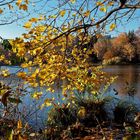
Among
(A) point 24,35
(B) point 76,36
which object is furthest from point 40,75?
(B) point 76,36

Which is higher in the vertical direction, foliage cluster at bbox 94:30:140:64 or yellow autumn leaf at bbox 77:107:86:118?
foliage cluster at bbox 94:30:140:64

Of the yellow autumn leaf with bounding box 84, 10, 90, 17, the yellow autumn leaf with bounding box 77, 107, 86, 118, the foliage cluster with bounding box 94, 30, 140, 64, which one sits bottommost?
the yellow autumn leaf with bounding box 77, 107, 86, 118

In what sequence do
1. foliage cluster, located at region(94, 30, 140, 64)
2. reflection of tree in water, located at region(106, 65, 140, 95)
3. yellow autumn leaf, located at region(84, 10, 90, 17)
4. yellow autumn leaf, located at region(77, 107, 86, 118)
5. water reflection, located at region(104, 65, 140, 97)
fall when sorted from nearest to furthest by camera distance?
yellow autumn leaf, located at region(84, 10, 90, 17)
yellow autumn leaf, located at region(77, 107, 86, 118)
reflection of tree in water, located at region(106, 65, 140, 95)
water reflection, located at region(104, 65, 140, 97)
foliage cluster, located at region(94, 30, 140, 64)

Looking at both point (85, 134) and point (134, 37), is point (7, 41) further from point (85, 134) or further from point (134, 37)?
point (134, 37)

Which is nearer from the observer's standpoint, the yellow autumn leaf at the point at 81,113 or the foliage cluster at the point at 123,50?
the yellow autumn leaf at the point at 81,113

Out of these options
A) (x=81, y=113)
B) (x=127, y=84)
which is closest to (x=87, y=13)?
(x=81, y=113)

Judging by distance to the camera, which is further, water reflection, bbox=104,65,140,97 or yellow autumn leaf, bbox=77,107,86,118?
water reflection, bbox=104,65,140,97

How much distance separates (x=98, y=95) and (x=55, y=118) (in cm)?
168

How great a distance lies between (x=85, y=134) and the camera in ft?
23.8

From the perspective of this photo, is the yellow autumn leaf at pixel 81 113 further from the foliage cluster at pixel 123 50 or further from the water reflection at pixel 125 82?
the foliage cluster at pixel 123 50

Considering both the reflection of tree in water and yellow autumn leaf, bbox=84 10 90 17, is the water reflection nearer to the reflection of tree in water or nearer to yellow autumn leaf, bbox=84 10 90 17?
the reflection of tree in water

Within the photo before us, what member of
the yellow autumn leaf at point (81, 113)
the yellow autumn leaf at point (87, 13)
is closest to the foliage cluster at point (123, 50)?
the yellow autumn leaf at point (81, 113)

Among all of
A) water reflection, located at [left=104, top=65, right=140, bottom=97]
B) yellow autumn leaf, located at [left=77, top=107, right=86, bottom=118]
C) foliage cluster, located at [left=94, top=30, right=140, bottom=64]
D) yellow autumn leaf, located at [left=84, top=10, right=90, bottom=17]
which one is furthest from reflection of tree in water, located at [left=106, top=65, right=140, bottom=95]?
foliage cluster, located at [left=94, top=30, right=140, bottom=64]

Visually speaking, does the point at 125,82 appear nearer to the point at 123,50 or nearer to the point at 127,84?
the point at 127,84
